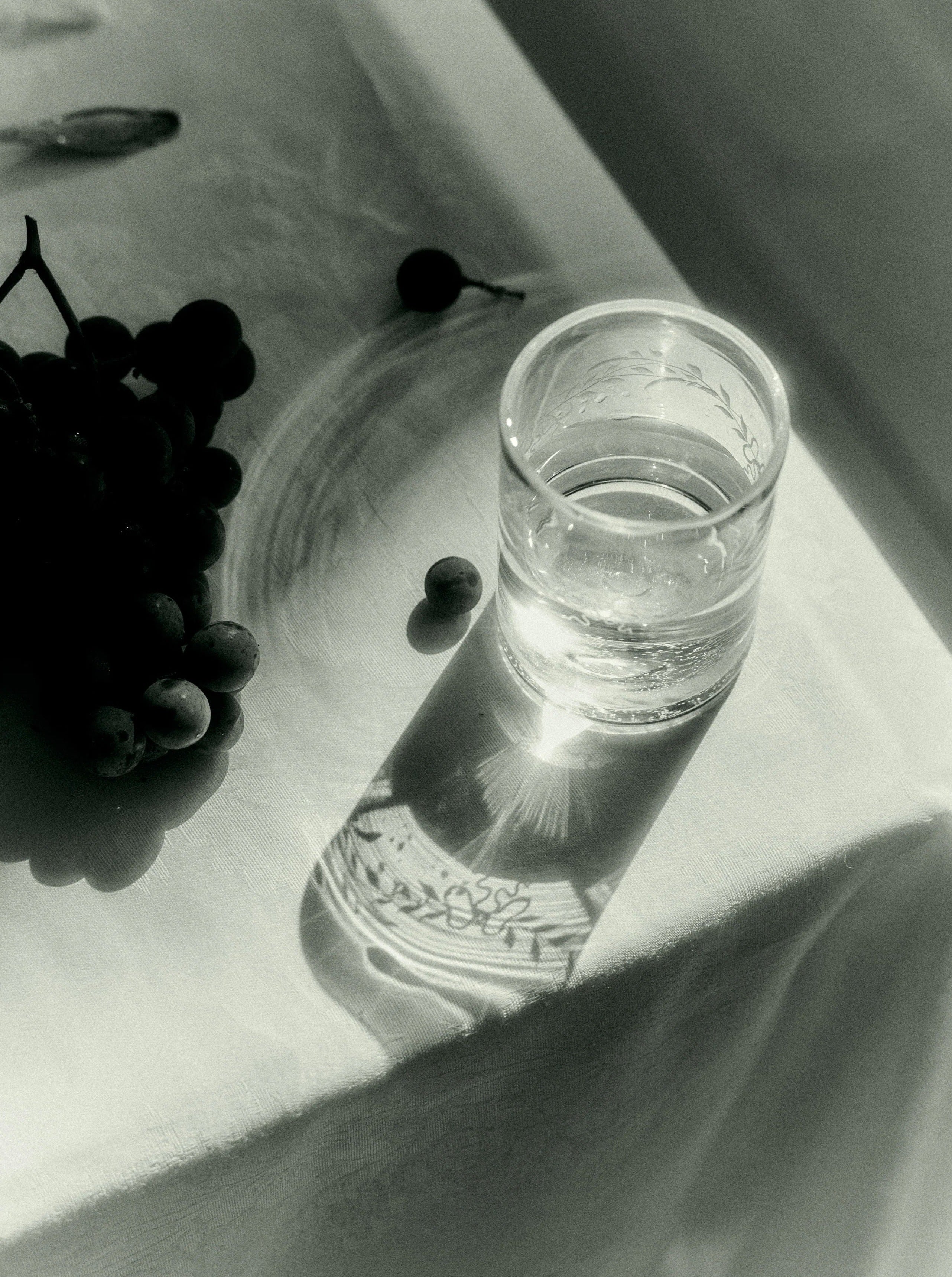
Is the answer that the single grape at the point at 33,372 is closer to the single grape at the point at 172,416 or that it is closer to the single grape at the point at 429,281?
the single grape at the point at 172,416

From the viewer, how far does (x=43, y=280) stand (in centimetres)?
48

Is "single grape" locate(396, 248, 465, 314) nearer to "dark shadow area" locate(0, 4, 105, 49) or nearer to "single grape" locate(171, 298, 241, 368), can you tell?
"single grape" locate(171, 298, 241, 368)

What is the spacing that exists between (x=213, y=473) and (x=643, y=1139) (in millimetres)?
324

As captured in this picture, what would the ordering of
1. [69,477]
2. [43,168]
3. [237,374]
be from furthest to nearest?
[43,168] → [237,374] → [69,477]

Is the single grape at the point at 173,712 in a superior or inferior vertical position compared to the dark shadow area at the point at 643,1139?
superior

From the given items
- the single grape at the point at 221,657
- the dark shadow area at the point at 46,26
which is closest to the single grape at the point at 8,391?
the single grape at the point at 221,657

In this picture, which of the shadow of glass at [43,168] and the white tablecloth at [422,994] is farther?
the shadow of glass at [43,168]

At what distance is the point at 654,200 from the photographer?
707mm

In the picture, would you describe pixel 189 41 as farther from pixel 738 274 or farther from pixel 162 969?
pixel 162 969

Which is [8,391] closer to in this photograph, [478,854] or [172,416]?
[172,416]

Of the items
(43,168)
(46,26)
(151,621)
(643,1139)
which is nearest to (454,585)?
(151,621)

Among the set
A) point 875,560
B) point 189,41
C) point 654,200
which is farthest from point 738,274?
point 189,41

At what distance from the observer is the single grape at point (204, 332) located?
537 millimetres

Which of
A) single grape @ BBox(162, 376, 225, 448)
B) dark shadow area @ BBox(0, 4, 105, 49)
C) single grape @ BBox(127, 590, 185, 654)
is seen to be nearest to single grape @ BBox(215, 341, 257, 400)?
single grape @ BBox(162, 376, 225, 448)
